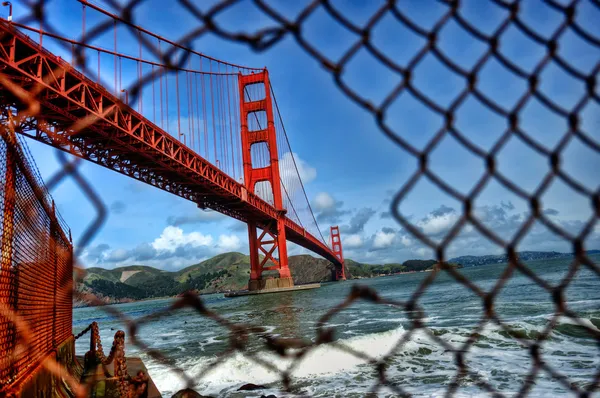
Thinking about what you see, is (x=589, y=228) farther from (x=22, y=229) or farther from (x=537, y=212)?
(x=22, y=229)

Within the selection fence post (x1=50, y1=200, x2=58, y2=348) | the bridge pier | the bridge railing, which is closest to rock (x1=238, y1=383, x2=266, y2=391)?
fence post (x1=50, y1=200, x2=58, y2=348)

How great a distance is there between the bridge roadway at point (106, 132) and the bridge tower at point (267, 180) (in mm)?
2994

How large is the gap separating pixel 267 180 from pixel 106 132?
18.4m

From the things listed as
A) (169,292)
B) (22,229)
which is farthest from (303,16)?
(169,292)

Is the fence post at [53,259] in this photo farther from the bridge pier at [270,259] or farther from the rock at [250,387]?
the bridge pier at [270,259]

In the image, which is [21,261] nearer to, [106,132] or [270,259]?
[106,132]

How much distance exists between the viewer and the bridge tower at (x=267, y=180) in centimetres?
2770

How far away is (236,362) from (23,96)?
6.84 m

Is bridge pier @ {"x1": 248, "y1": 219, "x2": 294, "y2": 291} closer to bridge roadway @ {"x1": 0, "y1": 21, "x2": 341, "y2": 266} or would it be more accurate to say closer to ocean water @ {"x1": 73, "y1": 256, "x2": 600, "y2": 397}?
bridge roadway @ {"x1": 0, "y1": 21, "x2": 341, "y2": 266}

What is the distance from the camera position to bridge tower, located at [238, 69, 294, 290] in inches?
1091

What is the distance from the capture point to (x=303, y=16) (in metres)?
0.68

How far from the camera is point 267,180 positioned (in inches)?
A: 1153

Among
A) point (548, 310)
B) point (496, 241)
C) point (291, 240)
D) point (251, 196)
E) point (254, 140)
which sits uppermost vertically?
point (254, 140)

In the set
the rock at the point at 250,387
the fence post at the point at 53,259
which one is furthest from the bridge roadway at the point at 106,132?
the rock at the point at 250,387
